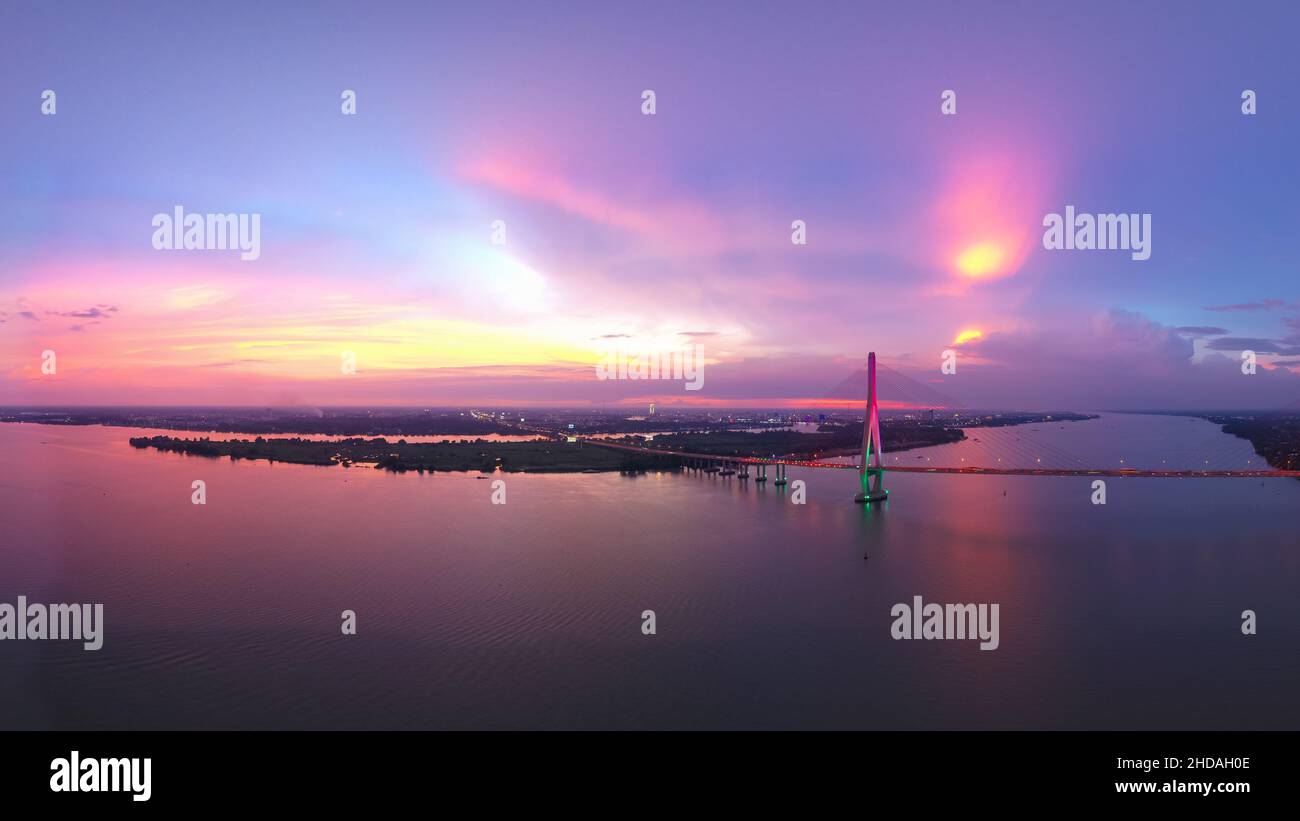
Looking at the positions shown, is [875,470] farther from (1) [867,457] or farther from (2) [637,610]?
(2) [637,610]

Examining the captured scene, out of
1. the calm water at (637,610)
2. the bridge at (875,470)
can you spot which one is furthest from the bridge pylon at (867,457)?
the calm water at (637,610)

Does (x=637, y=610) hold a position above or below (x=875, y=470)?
below

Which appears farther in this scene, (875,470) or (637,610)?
(875,470)

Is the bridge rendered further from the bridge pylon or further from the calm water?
the calm water

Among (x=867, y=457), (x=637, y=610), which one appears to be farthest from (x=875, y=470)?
(x=637, y=610)

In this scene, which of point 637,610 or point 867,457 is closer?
point 637,610

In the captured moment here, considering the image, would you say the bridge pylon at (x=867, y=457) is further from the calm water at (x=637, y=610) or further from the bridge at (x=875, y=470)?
the calm water at (x=637, y=610)
